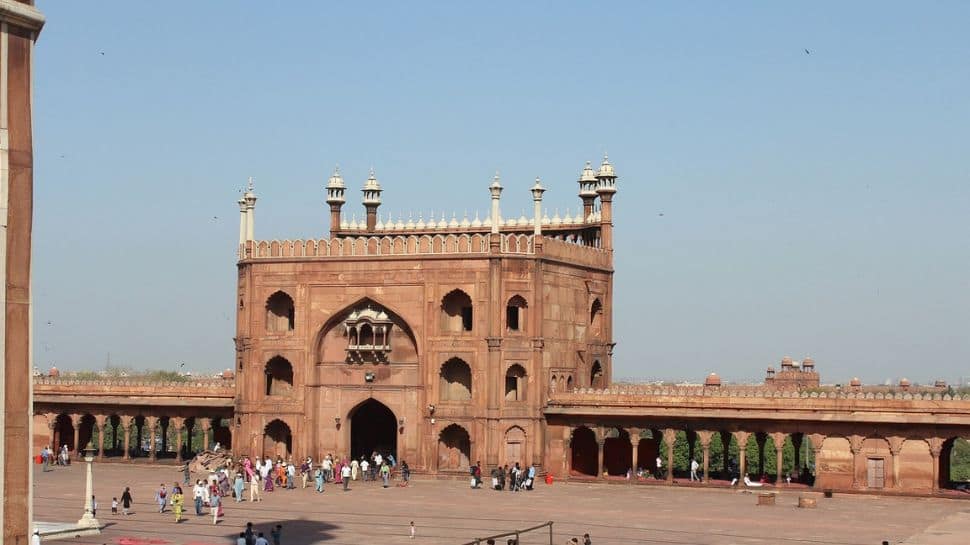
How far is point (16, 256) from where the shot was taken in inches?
550

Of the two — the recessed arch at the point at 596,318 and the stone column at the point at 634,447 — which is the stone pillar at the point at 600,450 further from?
the recessed arch at the point at 596,318

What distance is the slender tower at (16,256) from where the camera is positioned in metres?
13.9

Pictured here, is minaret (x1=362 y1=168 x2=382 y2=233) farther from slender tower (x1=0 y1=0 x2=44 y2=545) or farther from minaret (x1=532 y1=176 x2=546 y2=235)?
slender tower (x1=0 y1=0 x2=44 y2=545)

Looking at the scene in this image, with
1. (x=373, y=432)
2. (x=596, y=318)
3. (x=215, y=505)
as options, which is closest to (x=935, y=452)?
(x=596, y=318)

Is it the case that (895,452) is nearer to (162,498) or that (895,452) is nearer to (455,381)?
(455,381)

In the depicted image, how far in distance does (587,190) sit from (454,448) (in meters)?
11.0

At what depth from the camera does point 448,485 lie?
42.7 meters

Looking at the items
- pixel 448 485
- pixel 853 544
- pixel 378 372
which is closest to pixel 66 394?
pixel 378 372

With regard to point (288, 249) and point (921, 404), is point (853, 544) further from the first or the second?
point (288, 249)

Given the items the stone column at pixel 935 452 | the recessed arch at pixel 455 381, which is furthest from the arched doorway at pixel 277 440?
the stone column at pixel 935 452

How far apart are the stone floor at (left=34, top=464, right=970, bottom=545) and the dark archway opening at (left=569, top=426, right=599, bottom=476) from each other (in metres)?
3.44

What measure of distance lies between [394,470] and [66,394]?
13500mm

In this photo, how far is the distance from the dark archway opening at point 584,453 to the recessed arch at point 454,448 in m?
3.86

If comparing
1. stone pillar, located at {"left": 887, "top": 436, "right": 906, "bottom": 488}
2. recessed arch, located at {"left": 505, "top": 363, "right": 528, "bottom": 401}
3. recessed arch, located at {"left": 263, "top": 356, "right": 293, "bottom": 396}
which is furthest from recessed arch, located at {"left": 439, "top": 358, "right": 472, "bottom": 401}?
stone pillar, located at {"left": 887, "top": 436, "right": 906, "bottom": 488}
